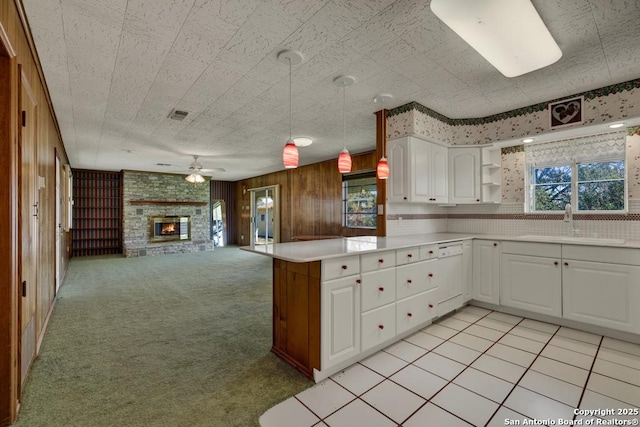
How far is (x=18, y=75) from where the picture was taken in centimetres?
184

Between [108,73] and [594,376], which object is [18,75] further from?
[594,376]

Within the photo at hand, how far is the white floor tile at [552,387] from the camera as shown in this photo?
189 centimetres

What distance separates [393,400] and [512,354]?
4.28 ft

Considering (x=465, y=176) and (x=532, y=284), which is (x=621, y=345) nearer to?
(x=532, y=284)

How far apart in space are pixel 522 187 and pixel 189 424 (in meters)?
4.46

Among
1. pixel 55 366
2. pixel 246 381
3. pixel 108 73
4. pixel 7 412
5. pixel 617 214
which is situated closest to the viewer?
pixel 7 412

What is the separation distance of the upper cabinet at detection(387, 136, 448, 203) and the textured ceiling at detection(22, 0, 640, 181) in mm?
507

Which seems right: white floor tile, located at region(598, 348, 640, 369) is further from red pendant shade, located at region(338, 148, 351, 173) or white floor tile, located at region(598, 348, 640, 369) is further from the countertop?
red pendant shade, located at region(338, 148, 351, 173)

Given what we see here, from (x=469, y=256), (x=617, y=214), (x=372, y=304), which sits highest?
(x=617, y=214)

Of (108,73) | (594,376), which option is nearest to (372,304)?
(594,376)

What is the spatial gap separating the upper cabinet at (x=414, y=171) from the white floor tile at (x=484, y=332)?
1.48m

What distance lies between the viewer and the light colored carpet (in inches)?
70.3

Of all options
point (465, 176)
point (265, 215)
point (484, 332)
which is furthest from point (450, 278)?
point (265, 215)

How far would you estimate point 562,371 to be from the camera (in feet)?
7.26
